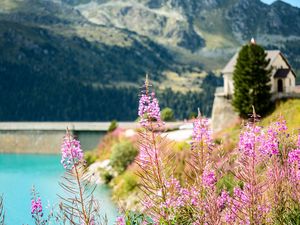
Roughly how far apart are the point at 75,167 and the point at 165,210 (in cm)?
162

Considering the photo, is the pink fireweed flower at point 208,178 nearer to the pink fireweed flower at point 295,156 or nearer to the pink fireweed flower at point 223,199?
the pink fireweed flower at point 223,199

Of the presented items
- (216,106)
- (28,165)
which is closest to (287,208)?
(216,106)

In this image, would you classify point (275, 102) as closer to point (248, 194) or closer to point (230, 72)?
point (230, 72)

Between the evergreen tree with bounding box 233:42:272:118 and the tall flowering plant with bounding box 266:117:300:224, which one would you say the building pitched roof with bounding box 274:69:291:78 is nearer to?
the evergreen tree with bounding box 233:42:272:118

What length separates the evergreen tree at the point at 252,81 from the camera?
64.8 metres

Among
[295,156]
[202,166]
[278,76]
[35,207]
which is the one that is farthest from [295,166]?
[278,76]

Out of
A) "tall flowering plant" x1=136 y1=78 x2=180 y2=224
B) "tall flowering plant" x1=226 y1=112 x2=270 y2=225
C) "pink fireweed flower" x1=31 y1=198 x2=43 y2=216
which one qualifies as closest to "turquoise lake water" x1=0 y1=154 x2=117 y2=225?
"pink fireweed flower" x1=31 y1=198 x2=43 y2=216

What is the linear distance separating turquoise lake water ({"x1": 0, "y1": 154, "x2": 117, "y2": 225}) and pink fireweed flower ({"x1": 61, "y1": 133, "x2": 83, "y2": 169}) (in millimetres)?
21980

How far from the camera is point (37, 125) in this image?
129000mm

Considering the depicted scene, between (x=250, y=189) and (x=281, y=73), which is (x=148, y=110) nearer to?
(x=250, y=189)

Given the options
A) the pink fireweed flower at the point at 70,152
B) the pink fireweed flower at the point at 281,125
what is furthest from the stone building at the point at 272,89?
the pink fireweed flower at the point at 70,152

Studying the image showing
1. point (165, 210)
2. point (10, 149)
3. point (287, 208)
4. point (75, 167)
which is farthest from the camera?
point (10, 149)

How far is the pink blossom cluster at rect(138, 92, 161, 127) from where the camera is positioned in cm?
852

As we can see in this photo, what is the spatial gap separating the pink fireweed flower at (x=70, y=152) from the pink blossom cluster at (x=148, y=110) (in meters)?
0.97
